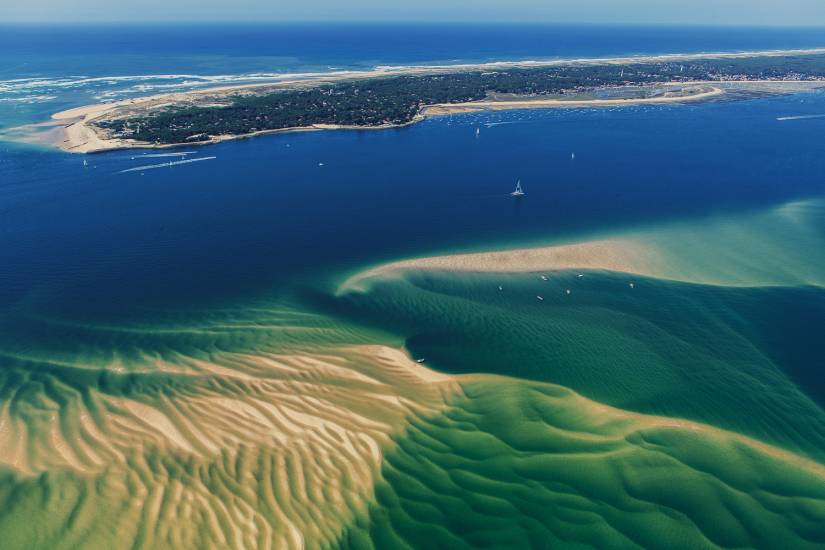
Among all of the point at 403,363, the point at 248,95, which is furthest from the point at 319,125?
the point at 403,363

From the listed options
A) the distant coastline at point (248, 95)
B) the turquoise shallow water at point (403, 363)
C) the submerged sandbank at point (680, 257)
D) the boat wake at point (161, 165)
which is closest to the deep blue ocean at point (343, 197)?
the turquoise shallow water at point (403, 363)

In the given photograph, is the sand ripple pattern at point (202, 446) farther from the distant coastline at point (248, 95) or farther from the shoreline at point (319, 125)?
the distant coastline at point (248, 95)

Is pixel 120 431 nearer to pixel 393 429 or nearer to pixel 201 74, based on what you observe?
pixel 393 429

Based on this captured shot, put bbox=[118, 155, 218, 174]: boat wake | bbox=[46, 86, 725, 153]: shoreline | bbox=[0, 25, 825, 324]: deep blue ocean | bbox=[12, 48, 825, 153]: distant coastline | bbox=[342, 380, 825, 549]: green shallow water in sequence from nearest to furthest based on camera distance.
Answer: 1. bbox=[342, 380, 825, 549]: green shallow water
2. bbox=[0, 25, 825, 324]: deep blue ocean
3. bbox=[118, 155, 218, 174]: boat wake
4. bbox=[46, 86, 725, 153]: shoreline
5. bbox=[12, 48, 825, 153]: distant coastline

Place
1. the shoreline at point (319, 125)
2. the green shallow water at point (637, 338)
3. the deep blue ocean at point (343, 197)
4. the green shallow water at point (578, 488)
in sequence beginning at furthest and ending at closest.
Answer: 1. the shoreline at point (319, 125)
2. the deep blue ocean at point (343, 197)
3. the green shallow water at point (637, 338)
4. the green shallow water at point (578, 488)

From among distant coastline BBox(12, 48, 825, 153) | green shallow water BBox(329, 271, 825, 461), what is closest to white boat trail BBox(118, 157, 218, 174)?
distant coastline BBox(12, 48, 825, 153)

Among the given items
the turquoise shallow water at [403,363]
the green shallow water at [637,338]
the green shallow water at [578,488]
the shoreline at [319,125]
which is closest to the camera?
the green shallow water at [578,488]

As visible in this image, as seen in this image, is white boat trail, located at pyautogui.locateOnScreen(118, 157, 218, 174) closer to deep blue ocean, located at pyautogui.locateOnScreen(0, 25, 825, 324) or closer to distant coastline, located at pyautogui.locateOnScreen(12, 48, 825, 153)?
deep blue ocean, located at pyautogui.locateOnScreen(0, 25, 825, 324)

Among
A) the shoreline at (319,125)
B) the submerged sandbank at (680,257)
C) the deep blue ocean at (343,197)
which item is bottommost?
the submerged sandbank at (680,257)

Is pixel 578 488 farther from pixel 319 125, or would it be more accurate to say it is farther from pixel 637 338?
pixel 319 125

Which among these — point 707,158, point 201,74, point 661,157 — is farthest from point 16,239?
point 201,74
